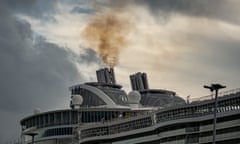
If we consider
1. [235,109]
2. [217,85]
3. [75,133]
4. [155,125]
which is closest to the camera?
[217,85]

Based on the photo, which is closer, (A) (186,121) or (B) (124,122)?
(A) (186,121)

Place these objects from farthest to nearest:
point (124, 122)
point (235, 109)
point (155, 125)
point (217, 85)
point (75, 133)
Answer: point (75, 133), point (124, 122), point (155, 125), point (235, 109), point (217, 85)

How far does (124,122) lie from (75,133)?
89.2ft

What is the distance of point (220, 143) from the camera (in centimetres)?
13338

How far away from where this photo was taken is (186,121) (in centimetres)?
14200

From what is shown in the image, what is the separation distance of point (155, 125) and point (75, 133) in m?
45.1

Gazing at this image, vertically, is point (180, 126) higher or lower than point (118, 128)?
Result: lower

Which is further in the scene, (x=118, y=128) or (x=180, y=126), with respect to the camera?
(x=118, y=128)

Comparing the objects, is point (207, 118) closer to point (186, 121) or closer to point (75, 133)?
point (186, 121)

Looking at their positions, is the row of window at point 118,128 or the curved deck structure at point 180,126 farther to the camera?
the row of window at point 118,128

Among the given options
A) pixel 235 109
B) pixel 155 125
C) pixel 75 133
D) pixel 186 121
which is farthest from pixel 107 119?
pixel 235 109

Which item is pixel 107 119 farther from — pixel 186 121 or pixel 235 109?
pixel 235 109

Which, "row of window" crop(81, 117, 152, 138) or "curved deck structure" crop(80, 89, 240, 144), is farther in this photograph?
"row of window" crop(81, 117, 152, 138)

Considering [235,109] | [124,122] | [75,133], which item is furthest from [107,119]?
[235,109]
